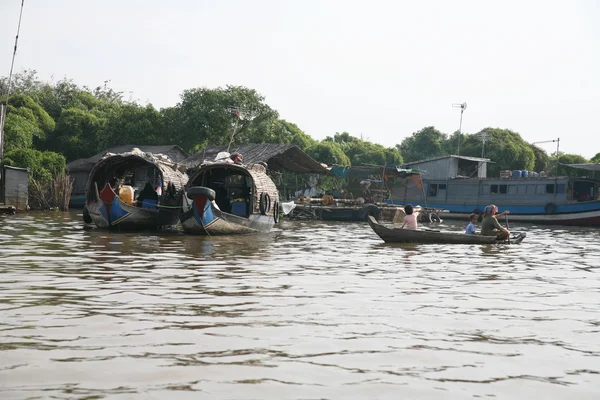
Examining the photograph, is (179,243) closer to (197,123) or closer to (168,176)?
(168,176)

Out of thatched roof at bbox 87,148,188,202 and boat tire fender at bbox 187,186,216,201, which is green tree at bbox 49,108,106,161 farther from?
boat tire fender at bbox 187,186,216,201

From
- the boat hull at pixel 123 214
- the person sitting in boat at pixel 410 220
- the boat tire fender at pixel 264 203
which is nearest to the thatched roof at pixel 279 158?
the boat tire fender at pixel 264 203

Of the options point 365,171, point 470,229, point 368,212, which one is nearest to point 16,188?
point 368,212

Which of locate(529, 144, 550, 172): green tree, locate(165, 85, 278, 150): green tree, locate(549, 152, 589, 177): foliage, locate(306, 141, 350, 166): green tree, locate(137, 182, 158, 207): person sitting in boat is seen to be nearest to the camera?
locate(137, 182, 158, 207): person sitting in boat

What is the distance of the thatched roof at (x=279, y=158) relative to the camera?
27.7 meters

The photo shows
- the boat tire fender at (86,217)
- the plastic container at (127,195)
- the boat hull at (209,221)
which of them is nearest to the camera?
the boat hull at (209,221)

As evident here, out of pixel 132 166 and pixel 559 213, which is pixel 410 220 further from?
pixel 559 213

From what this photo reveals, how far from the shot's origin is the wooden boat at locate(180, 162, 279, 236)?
634 inches

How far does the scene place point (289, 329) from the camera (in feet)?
18.2

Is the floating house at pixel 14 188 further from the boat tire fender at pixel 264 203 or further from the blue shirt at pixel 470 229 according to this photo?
the blue shirt at pixel 470 229

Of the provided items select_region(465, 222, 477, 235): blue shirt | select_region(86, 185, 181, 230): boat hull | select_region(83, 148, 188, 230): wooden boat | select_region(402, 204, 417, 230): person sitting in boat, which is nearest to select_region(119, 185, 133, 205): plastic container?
select_region(83, 148, 188, 230): wooden boat

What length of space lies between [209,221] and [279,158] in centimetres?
1270

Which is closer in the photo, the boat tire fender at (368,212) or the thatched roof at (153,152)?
the boat tire fender at (368,212)

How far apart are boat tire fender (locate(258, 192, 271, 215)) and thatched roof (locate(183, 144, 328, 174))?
840 cm
